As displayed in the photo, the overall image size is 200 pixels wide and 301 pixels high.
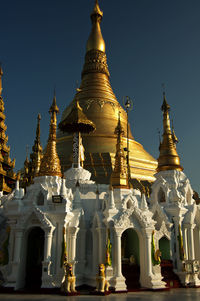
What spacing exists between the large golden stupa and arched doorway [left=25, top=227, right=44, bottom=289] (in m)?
9.70

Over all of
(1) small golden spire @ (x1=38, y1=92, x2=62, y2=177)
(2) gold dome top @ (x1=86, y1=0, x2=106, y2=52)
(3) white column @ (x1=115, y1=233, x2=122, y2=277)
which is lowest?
(3) white column @ (x1=115, y1=233, x2=122, y2=277)

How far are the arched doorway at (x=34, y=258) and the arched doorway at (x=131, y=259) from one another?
4463 millimetres

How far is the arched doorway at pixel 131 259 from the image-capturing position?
1623 cm

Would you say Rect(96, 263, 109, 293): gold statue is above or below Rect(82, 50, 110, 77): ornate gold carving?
below

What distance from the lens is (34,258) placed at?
17.6m

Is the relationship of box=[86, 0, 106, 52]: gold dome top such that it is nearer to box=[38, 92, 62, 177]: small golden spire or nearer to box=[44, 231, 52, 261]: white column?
box=[38, 92, 62, 177]: small golden spire

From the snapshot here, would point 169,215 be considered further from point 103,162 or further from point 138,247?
point 103,162

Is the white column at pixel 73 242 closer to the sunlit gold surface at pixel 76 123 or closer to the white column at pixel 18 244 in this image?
the white column at pixel 18 244

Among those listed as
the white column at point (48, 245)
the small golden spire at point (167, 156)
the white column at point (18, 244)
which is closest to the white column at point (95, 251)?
the white column at point (48, 245)

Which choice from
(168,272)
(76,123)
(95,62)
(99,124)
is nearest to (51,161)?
(76,123)

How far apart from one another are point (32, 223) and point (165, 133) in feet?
41.6

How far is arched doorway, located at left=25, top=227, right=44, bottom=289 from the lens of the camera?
15656mm

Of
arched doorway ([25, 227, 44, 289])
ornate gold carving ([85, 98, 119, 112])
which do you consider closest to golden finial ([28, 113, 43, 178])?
ornate gold carving ([85, 98, 119, 112])

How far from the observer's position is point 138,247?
18.0 m
